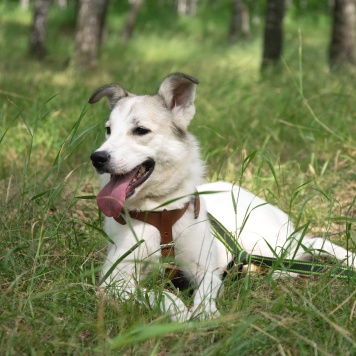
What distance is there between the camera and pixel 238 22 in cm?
2141

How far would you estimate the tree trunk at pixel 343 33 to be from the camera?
9.41 metres

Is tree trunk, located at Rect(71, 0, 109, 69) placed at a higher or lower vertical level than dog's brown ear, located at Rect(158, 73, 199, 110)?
lower

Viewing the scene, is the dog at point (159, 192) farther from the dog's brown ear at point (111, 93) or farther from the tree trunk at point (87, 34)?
the tree trunk at point (87, 34)

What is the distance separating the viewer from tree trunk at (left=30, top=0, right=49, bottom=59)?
12961 mm

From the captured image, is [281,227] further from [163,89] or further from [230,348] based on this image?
[230,348]

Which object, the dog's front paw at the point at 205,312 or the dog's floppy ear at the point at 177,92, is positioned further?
the dog's floppy ear at the point at 177,92

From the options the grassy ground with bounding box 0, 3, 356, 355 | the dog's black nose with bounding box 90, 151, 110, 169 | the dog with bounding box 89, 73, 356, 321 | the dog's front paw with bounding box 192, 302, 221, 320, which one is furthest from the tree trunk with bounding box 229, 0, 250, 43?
the dog's front paw with bounding box 192, 302, 221, 320

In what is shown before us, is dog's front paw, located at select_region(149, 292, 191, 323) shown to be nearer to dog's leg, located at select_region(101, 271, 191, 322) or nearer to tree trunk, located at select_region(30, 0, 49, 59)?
dog's leg, located at select_region(101, 271, 191, 322)

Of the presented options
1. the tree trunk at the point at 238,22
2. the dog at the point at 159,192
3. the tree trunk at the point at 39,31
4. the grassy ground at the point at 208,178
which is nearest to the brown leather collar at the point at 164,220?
the dog at the point at 159,192

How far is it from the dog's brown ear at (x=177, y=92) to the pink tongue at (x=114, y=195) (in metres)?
0.66

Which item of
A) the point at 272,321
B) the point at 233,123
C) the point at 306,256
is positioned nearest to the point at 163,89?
the point at 306,256

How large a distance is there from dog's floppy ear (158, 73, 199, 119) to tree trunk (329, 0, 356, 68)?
638 cm

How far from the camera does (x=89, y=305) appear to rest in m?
2.66

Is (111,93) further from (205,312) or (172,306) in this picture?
(205,312)
